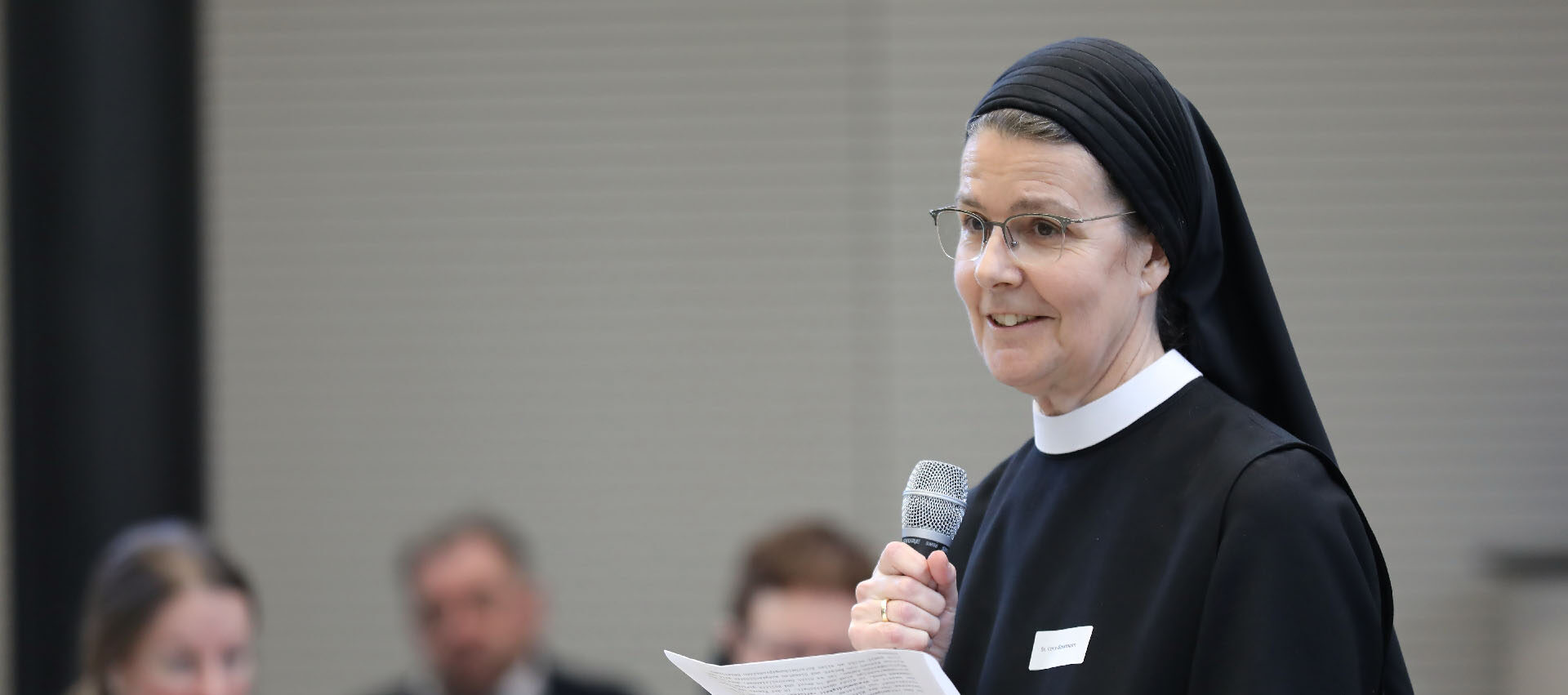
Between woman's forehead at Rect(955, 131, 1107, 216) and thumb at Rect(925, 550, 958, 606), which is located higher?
woman's forehead at Rect(955, 131, 1107, 216)

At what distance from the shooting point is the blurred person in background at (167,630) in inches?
143

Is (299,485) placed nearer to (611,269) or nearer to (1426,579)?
(611,269)

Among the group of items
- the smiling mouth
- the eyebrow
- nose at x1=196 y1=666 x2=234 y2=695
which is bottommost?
nose at x1=196 y1=666 x2=234 y2=695

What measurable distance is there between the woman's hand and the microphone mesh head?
0.07m

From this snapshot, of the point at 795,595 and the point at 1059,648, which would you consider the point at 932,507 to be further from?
the point at 795,595

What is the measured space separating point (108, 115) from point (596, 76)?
70.5 inches

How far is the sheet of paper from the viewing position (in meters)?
1.70

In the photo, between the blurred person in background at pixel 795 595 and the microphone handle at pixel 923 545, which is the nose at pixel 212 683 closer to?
the blurred person in background at pixel 795 595

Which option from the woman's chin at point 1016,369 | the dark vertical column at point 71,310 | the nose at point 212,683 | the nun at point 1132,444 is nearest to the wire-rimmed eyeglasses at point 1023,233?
the nun at point 1132,444

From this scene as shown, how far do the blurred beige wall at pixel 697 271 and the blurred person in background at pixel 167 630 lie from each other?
281 cm

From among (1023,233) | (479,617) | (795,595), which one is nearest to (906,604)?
(1023,233)

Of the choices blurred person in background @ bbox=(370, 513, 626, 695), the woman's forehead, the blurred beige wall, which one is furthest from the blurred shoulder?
the woman's forehead

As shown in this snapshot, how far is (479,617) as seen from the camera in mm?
5340

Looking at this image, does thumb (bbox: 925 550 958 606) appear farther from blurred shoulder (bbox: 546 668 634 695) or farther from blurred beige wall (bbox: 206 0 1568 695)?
blurred beige wall (bbox: 206 0 1568 695)
